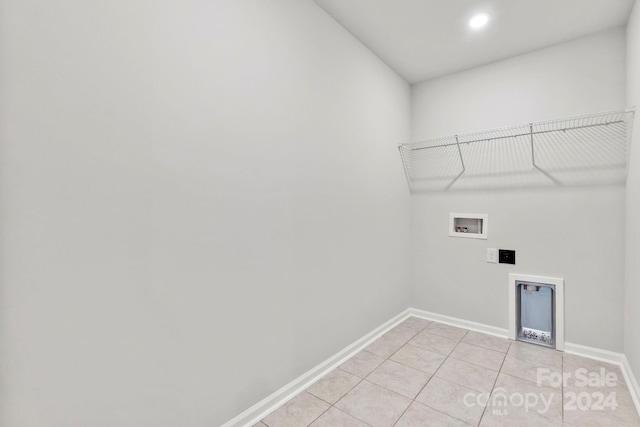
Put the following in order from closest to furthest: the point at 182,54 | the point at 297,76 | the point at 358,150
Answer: the point at 182,54 < the point at 297,76 < the point at 358,150

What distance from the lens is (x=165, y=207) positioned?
1288mm

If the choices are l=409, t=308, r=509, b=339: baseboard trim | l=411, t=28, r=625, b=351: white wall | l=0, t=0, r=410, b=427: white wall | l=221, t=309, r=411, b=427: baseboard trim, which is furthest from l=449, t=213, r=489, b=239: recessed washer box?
l=0, t=0, r=410, b=427: white wall

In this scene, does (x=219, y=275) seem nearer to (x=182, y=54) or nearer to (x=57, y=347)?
(x=57, y=347)

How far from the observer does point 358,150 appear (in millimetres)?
2502

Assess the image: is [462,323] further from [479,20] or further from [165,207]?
[165,207]

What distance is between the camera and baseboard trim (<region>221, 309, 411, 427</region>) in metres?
1.61

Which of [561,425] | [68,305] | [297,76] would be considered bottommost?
[561,425]

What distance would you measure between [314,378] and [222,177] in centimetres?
146

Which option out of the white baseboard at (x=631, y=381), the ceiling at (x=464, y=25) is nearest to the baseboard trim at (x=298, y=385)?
the white baseboard at (x=631, y=381)

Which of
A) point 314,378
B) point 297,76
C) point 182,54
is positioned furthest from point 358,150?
point 314,378

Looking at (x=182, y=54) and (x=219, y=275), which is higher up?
(x=182, y=54)

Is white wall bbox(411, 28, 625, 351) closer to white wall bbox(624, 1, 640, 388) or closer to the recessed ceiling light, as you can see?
white wall bbox(624, 1, 640, 388)

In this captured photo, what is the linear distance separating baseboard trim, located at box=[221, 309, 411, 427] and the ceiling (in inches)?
97.2

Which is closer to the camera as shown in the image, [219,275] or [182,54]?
[182,54]
